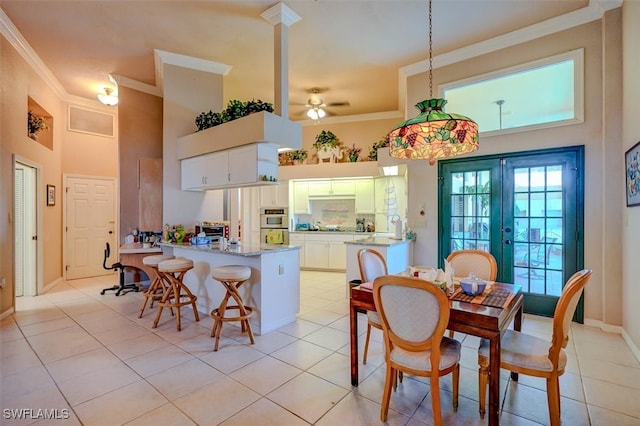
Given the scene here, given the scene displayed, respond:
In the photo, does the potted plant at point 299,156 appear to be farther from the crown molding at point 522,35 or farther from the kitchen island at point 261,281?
the kitchen island at point 261,281

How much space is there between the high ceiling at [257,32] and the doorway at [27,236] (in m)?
1.88

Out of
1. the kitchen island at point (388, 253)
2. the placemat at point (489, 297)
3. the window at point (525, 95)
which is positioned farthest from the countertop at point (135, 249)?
the window at point (525, 95)

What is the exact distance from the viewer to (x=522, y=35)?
3.94 meters

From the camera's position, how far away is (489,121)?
4.40 metres

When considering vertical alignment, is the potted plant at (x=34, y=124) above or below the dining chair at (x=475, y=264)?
above

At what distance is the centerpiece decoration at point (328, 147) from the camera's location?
6.98 m

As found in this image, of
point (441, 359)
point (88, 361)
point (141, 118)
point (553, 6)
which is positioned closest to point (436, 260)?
point (441, 359)

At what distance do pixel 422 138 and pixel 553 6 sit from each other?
2.61 metres

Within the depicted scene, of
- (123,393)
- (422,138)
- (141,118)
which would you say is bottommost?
(123,393)

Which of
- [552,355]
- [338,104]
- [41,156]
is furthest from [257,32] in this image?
[552,355]

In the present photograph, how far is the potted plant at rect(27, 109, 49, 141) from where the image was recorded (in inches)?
186

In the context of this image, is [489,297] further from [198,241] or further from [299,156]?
[299,156]

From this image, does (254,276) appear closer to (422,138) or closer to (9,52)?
(422,138)

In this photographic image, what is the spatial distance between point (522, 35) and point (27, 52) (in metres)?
6.76
